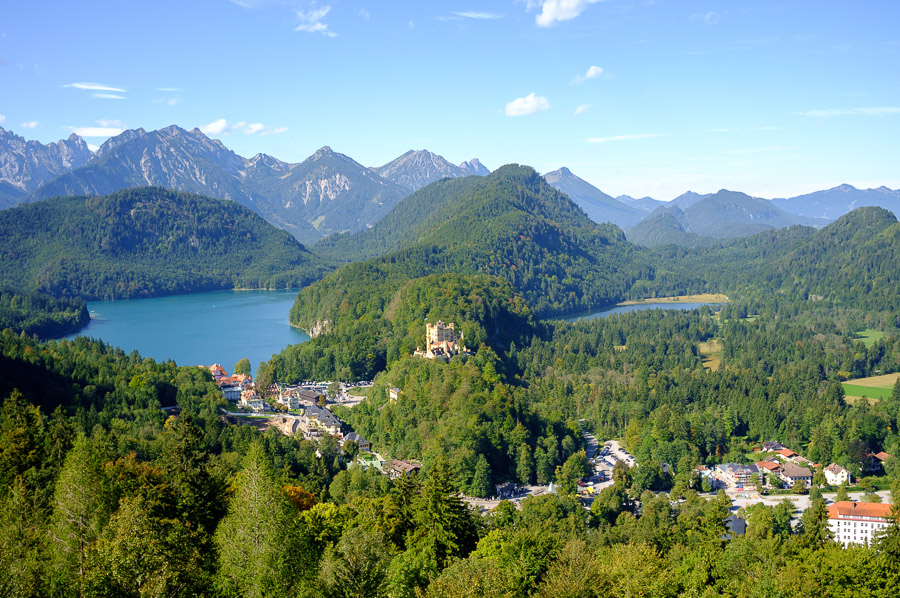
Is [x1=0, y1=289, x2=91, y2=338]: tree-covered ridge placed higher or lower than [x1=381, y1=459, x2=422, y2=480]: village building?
higher

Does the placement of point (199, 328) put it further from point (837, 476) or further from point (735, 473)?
point (837, 476)

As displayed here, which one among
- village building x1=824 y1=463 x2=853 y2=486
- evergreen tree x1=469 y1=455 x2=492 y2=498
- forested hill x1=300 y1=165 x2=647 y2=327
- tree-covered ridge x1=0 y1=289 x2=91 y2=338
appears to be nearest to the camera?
evergreen tree x1=469 y1=455 x2=492 y2=498

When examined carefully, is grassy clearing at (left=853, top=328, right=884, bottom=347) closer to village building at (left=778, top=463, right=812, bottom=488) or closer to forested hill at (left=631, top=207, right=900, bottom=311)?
forested hill at (left=631, top=207, right=900, bottom=311)

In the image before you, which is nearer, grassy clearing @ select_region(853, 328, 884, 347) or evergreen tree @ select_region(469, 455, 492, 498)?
evergreen tree @ select_region(469, 455, 492, 498)

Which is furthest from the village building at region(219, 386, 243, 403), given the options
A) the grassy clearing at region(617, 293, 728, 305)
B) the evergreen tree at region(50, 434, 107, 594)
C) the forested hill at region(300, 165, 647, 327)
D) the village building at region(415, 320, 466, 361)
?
the grassy clearing at region(617, 293, 728, 305)

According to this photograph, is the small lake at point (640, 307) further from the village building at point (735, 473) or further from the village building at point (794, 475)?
the village building at point (735, 473)

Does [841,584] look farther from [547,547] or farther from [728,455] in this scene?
[728,455]

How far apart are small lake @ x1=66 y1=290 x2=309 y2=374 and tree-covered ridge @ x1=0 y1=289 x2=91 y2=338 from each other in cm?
232

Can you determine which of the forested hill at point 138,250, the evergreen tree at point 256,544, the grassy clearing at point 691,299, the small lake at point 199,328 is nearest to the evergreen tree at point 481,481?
the evergreen tree at point 256,544

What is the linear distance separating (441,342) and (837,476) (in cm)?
2971

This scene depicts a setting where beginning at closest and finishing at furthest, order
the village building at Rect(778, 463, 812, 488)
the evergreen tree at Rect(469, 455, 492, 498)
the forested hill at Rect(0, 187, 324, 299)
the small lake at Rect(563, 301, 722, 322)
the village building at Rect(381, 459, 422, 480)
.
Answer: the evergreen tree at Rect(469, 455, 492, 498), the village building at Rect(381, 459, 422, 480), the village building at Rect(778, 463, 812, 488), the small lake at Rect(563, 301, 722, 322), the forested hill at Rect(0, 187, 324, 299)

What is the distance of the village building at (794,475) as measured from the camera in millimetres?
38812

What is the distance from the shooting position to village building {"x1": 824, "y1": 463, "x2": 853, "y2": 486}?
39.0 meters

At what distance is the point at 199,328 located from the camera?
9494 cm
